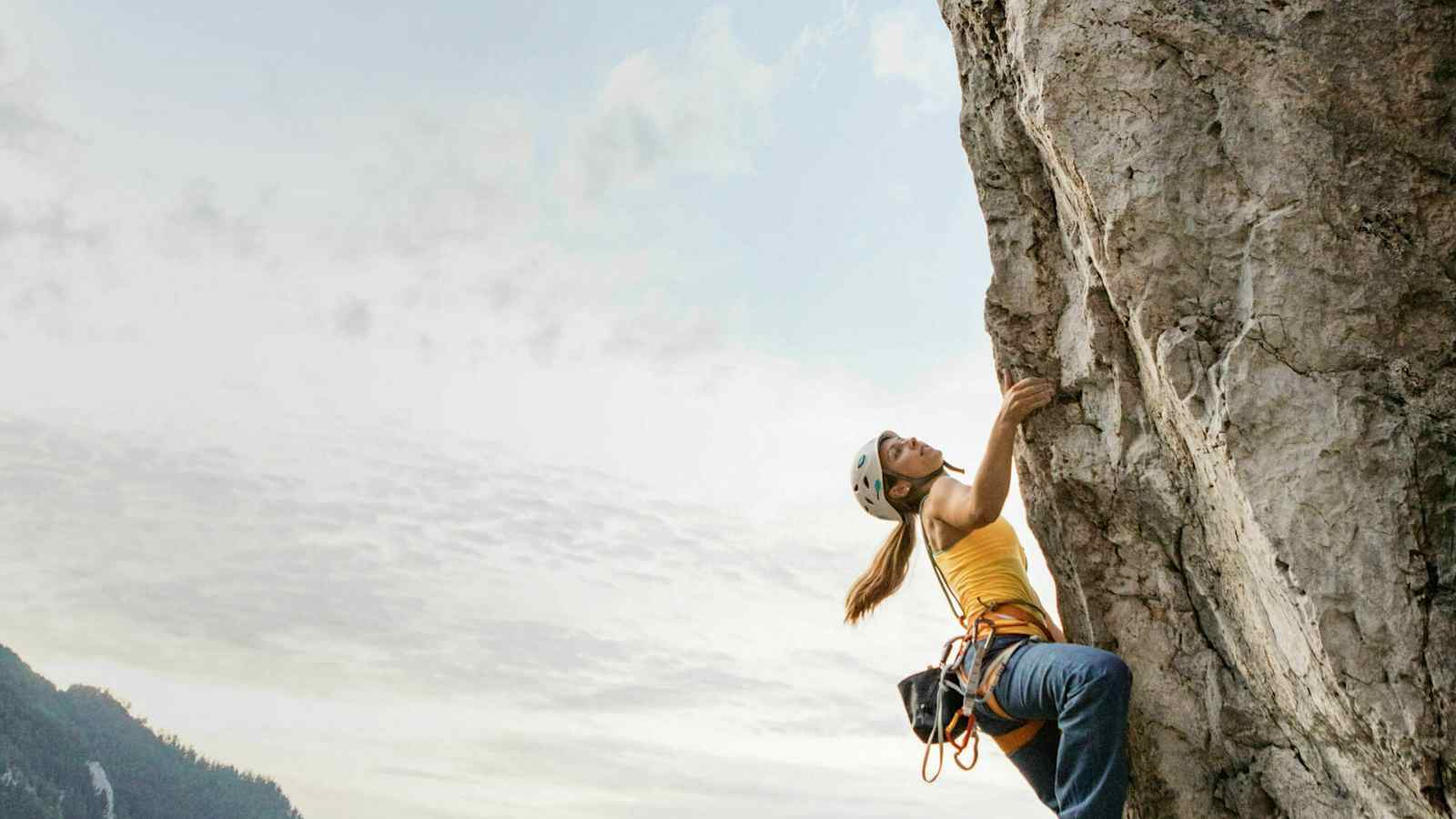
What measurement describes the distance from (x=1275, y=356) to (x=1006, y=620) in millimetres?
1925

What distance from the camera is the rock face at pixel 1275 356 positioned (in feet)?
14.6

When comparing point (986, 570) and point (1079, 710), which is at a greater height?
point (986, 570)

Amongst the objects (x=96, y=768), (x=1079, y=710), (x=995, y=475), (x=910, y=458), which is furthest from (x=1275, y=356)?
(x=96, y=768)

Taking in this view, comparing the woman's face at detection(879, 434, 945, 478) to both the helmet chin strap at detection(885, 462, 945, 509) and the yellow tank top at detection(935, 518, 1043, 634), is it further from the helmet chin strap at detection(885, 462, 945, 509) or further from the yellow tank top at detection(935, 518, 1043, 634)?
the yellow tank top at detection(935, 518, 1043, 634)

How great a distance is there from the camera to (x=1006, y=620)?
19.0 feet

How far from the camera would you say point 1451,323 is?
470cm

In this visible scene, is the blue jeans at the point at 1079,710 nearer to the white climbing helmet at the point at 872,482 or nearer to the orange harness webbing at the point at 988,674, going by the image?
the orange harness webbing at the point at 988,674

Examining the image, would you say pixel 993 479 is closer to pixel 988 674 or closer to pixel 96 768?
pixel 988 674

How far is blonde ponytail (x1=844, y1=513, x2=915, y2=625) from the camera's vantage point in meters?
6.52

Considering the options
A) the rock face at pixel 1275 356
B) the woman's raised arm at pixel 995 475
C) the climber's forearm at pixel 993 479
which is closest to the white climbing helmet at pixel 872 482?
the woman's raised arm at pixel 995 475

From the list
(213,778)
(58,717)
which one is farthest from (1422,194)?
(213,778)

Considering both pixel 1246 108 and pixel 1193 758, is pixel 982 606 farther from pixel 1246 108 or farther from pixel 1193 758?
pixel 1246 108

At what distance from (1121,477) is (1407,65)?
7.35 feet

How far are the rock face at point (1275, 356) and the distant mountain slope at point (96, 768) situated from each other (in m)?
99.0
